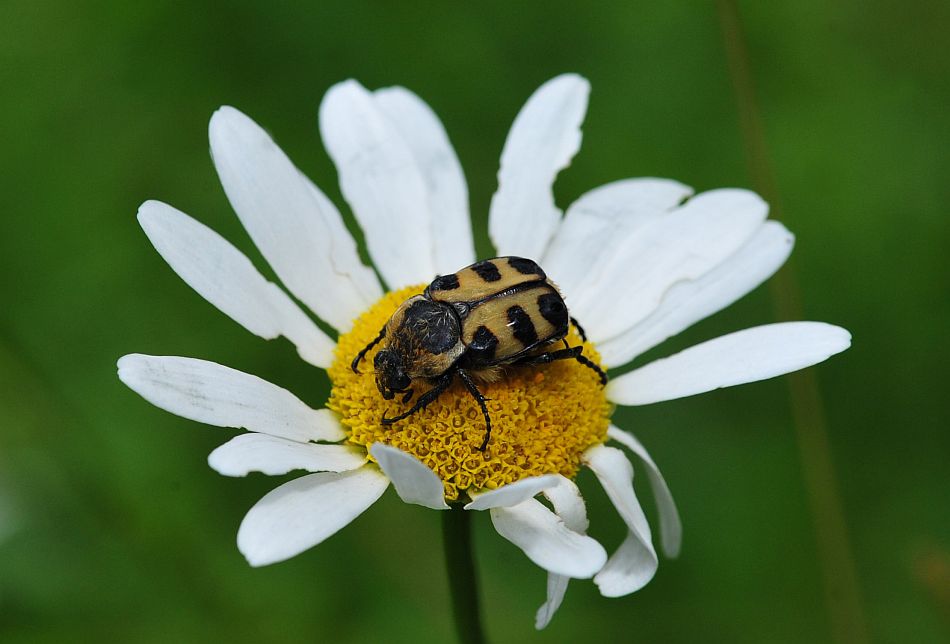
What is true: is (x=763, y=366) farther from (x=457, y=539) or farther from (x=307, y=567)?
(x=307, y=567)

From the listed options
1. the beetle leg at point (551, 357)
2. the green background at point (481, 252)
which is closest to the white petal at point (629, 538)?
the beetle leg at point (551, 357)

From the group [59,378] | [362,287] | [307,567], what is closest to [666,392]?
[362,287]

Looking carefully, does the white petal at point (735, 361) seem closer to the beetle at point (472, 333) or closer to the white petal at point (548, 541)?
the beetle at point (472, 333)

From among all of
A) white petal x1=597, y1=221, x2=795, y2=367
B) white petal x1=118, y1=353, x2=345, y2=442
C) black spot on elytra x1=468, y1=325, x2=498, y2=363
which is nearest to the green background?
white petal x1=597, y1=221, x2=795, y2=367

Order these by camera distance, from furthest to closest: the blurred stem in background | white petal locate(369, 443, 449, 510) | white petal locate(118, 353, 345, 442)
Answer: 1. the blurred stem in background
2. white petal locate(118, 353, 345, 442)
3. white petal locate(369, 443, 449, 510)

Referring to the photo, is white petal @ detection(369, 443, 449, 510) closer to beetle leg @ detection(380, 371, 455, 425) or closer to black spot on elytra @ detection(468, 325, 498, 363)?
beetle leg @ detection(380, 371, 455, 425)

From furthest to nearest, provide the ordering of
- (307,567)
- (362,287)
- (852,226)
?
(852,226) < (307,567) < (362,287)
